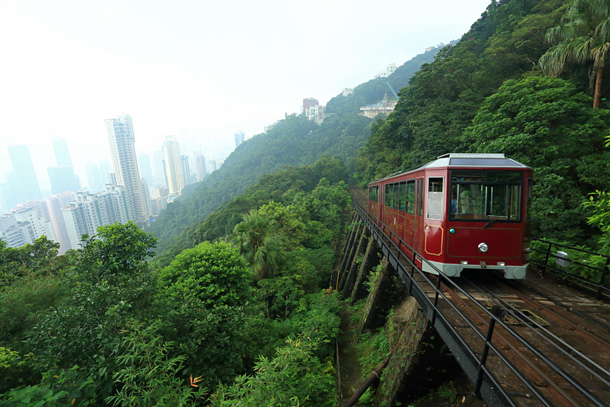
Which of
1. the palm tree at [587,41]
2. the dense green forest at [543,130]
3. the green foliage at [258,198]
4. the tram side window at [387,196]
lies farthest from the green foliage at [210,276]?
the green foliage at [258,198]

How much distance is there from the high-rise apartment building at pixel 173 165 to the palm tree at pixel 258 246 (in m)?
133

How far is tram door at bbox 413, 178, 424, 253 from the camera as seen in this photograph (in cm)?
Result: 643

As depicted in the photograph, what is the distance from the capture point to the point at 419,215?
6.68m

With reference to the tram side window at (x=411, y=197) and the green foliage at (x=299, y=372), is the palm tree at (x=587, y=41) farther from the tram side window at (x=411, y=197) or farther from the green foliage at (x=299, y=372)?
the green foliage at (x=299, y=372)

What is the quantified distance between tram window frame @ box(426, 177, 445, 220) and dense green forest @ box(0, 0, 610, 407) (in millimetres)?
3197

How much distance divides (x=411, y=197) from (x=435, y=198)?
1.44 metres

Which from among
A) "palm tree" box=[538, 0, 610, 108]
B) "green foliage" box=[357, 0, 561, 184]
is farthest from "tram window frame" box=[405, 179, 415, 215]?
"green foliage" box=[357, 0, 561, 184]

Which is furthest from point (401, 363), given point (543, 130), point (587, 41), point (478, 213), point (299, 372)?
point (587, 41)

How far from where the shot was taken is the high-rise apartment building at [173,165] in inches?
5039

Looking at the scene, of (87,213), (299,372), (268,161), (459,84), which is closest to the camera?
(299,372)

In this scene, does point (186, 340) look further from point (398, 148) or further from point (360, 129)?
point (360, 129)

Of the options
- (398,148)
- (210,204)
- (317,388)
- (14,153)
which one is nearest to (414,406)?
(317,388)

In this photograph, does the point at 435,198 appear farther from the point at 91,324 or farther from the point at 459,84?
the point at 459,84

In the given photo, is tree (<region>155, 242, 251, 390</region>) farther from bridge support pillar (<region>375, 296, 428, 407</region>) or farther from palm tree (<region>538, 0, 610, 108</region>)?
palm tree (<region>538, 0, 610, 108</region>)
